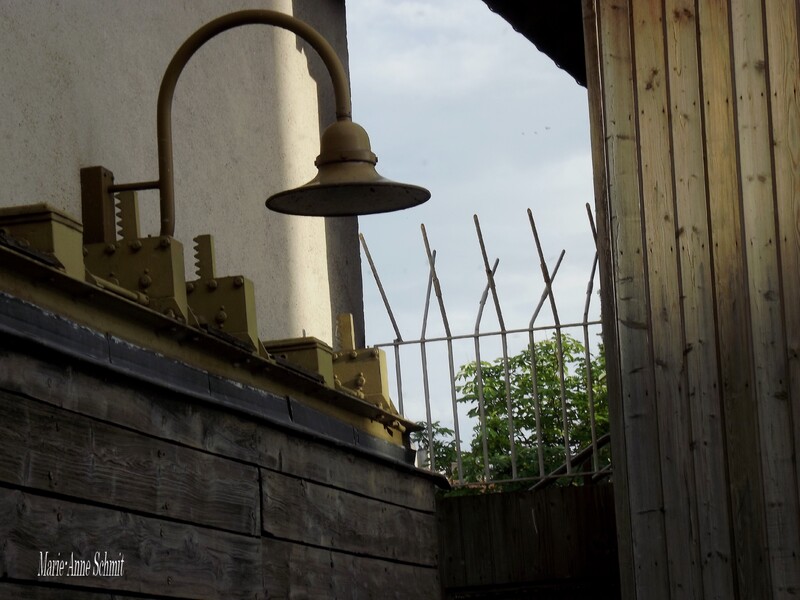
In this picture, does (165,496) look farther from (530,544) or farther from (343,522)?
(530,544)

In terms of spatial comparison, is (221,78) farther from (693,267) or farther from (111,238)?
(693,267)

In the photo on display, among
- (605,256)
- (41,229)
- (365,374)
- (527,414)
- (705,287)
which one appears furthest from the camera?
(527,414)

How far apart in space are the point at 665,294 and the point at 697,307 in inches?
4.6

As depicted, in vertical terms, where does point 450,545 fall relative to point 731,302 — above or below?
below

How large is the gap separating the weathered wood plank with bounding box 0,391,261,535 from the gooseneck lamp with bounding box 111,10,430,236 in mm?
895

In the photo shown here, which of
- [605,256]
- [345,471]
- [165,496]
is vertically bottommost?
[165,496]

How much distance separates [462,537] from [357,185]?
9.67 feet

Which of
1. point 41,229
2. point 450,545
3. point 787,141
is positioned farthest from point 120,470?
point 450,545

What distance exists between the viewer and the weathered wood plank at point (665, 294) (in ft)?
13.9

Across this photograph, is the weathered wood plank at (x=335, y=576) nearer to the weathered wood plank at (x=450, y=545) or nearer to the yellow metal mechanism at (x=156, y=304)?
the yellow metal mechanism at (x=156, y=304)

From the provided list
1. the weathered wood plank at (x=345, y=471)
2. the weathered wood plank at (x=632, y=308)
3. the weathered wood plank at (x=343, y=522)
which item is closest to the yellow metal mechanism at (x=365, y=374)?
the weathered wood plank at (x=345, y=471)

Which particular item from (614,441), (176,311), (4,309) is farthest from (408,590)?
(4,309)

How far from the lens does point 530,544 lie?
Result: 641cm

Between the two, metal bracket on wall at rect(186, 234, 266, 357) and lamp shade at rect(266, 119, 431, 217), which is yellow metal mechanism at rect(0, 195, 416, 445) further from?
lamp shade at rect(266, 119, 431, 217)
